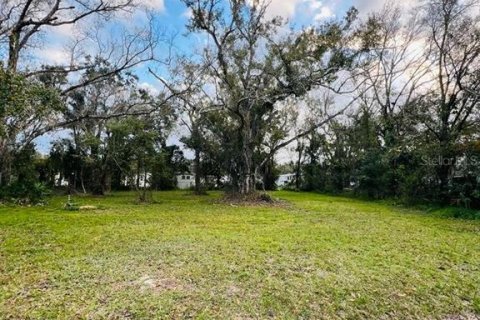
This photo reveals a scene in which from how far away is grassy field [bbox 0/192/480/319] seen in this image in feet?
9.28

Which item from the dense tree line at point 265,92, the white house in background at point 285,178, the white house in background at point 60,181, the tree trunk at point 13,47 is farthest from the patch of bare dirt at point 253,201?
the white house in background at point 285,178

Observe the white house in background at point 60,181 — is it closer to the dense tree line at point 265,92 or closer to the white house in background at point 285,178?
the dense tree line at point 265,92

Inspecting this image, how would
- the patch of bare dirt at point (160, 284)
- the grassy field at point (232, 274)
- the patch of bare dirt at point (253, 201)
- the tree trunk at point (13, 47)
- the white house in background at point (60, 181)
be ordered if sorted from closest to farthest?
the grassy field at point (232, 274) → the patch of bare dirt at point (160, 284) → the tree trunk at point (13, 47) → the patch of bare dirt at point (253, 201) → the white house in background at point (60, 181)

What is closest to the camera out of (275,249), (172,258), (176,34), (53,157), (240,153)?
(172,258)

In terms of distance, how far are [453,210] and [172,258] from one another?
9.71 metres

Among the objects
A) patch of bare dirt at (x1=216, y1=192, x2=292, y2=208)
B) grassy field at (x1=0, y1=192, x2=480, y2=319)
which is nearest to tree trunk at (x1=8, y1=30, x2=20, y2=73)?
grassy field at (x1=0, y1=192, x2=480, y2=319)

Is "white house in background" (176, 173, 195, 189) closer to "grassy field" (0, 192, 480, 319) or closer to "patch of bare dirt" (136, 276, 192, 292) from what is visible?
"grassy field" (0, 192, 480, 319)

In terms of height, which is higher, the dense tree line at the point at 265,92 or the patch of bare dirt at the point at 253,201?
the dense tree line at the point at 265,92

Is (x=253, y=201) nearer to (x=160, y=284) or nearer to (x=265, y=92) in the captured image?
(x=265, y=92)

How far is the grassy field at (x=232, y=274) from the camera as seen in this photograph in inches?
111

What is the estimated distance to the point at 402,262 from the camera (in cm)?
427

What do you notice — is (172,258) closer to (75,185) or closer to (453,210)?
(453,210)

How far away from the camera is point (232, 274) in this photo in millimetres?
3592

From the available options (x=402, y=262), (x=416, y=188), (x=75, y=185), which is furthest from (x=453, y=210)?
(x=75, y=185)
